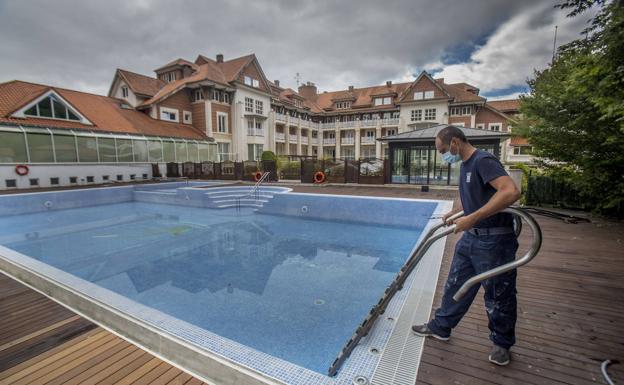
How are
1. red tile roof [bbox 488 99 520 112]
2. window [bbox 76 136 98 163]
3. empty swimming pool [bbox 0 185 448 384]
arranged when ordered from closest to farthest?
empty swimming pool [bbox 0 185 448 384], window [bbox 76 136 98 163], red tile roof [bbox 488 99 520 112]

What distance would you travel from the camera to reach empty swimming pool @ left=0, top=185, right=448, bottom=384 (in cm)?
297

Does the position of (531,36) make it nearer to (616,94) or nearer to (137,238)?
(616,94)

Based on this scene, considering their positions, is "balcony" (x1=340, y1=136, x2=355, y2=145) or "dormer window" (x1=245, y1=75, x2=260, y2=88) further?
"balcony" (x1=340, y1=136, x2=355, y2=145)

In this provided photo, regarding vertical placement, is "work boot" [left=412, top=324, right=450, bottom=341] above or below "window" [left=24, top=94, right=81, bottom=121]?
below

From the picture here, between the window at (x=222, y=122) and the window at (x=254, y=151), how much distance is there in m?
2.83

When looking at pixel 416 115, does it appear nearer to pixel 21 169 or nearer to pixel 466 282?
pixel 21 169

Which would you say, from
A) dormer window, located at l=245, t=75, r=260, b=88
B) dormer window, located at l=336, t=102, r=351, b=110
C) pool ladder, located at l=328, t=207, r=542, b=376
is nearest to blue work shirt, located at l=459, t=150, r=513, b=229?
pool ladder, located at l=328, t=207, r=542, b=376

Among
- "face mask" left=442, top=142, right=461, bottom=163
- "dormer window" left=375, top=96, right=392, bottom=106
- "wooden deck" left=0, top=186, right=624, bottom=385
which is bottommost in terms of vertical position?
"wooden deck" left=0, top=186, right=624, bottom=385

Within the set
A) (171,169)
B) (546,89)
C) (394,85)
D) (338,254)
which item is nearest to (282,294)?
(338,254)

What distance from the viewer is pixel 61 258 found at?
6520mm

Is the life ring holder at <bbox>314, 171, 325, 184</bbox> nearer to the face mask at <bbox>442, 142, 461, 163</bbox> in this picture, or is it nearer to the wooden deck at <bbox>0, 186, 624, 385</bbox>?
the wooden deck at <bbox>0, 186, 624, 385</bbox>

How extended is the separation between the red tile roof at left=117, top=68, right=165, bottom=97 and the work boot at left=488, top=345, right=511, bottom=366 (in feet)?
97.2

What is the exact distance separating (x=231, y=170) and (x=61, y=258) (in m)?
13.7

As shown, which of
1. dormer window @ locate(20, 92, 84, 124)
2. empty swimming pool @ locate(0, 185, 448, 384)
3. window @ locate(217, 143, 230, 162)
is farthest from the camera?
window @ locate(217, 143, 230, 162)
